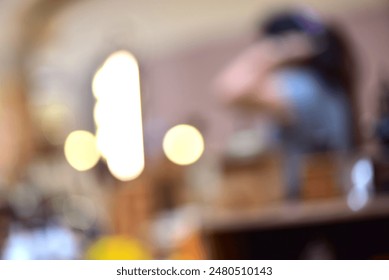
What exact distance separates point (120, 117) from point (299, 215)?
3.05 ft

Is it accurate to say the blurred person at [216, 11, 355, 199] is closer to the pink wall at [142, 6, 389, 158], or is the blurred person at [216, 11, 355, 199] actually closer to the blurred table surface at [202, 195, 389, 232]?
the blurred table surface at [202, 195, 389, 232]

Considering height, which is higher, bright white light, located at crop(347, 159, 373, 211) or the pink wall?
the pink wall

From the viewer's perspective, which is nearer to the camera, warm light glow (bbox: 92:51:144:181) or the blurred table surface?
the blurred table surface

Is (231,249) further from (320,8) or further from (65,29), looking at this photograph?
(65,29)

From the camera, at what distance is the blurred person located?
97 centimetres

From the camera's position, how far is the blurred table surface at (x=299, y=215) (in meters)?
0.77

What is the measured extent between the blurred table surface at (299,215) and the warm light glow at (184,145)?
107 cm

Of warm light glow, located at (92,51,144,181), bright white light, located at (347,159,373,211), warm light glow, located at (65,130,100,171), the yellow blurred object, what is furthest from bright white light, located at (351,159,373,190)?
warm light glow, located at (65,130,100,171)

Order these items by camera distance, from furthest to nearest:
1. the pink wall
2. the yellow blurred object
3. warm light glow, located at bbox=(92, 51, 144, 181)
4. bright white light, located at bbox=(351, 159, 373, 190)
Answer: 1. the pink wall
2. warm light glow, located at bbox=(92, 51, 144, 181)
3. the yellow blurred object
4. bright white light, located at bbox=(351, 159, 373, 190)

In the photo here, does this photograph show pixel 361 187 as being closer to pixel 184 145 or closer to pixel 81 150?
pixel 184 145

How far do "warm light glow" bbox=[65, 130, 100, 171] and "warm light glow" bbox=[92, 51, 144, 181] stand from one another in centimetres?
13

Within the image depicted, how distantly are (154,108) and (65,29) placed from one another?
438 mm
